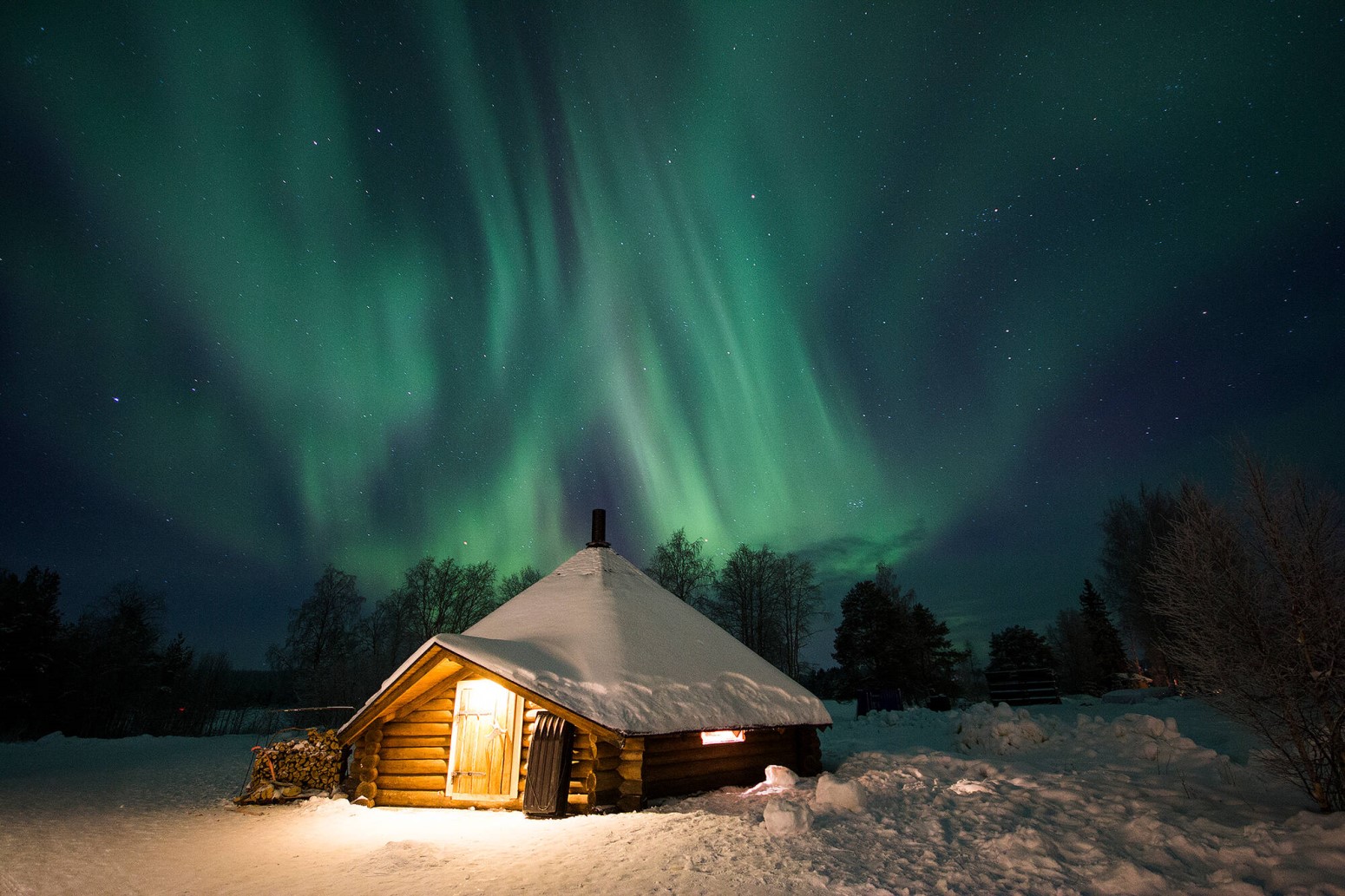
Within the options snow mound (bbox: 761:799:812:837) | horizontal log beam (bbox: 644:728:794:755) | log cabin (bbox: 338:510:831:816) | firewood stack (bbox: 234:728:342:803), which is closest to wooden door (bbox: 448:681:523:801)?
log cabin (bbox: 338:510:831:816)

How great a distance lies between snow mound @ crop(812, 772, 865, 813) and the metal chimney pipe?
9933 mm

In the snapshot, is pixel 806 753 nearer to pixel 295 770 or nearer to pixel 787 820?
pixel 787 820

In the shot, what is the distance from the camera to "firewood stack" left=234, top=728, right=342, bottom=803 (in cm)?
1302

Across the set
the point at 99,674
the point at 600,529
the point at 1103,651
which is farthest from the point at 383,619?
the point at 1103,651

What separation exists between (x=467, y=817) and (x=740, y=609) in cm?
3191

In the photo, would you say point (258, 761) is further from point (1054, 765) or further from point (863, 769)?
point (1054, 765)

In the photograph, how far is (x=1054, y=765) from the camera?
40.4 ft

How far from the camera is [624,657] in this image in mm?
12500

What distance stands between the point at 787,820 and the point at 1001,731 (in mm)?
10850

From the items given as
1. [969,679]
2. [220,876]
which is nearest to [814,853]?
[220,876]

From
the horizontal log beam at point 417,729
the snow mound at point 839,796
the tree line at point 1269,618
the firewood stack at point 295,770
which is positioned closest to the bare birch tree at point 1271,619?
the tree line at point 1269,618

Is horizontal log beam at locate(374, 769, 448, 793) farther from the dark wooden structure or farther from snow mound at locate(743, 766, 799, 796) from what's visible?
the dark wooden structure

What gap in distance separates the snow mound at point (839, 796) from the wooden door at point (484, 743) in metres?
5.59

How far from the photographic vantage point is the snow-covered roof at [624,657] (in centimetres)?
1107
